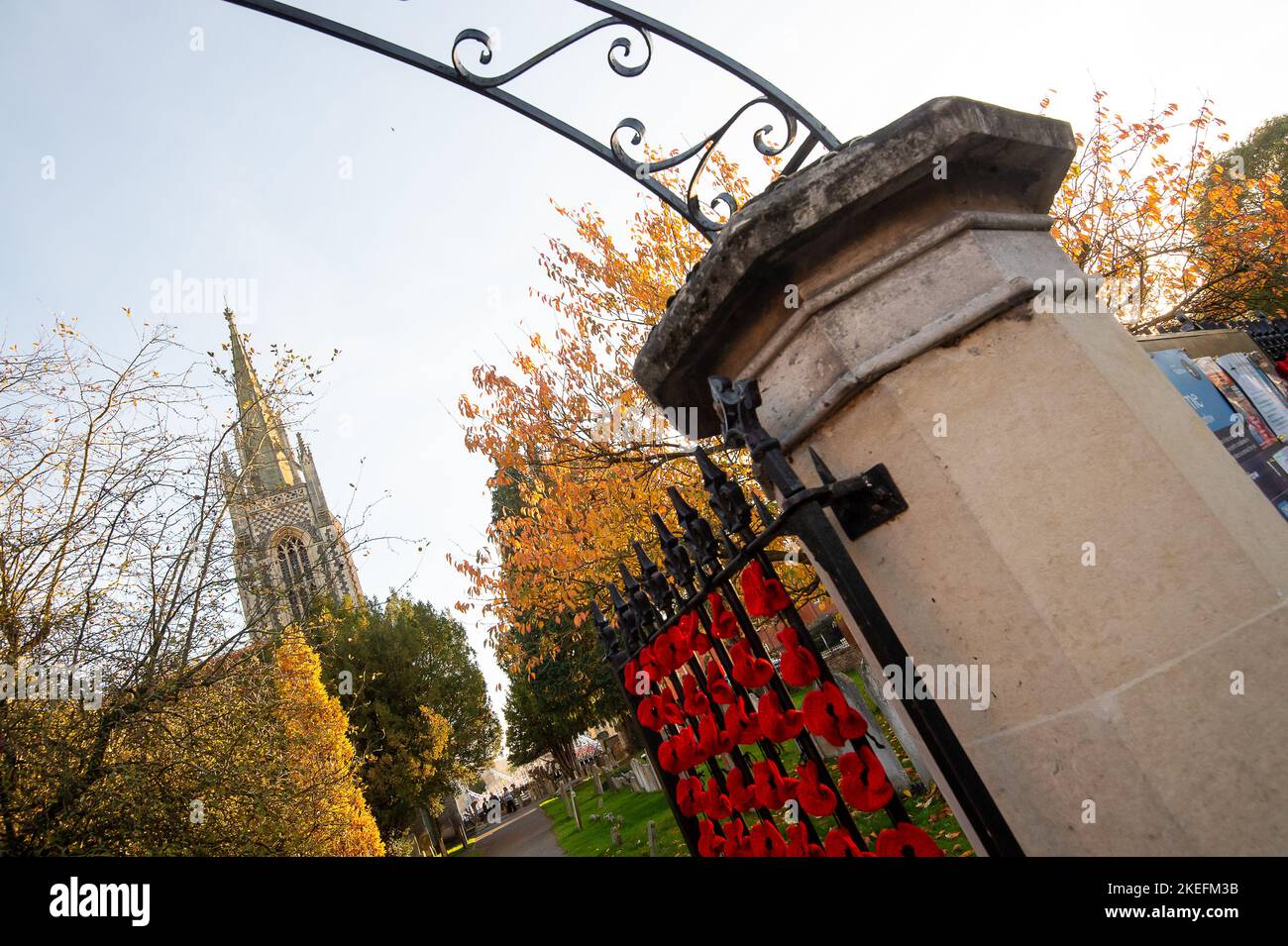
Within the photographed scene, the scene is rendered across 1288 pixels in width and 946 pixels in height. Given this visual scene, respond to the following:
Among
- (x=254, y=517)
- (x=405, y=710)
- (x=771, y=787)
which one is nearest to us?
(x=771, y=787)

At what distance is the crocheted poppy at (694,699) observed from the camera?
8.16 feet

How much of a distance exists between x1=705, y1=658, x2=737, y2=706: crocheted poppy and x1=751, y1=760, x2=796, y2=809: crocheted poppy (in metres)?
0.24

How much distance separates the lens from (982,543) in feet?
5.44

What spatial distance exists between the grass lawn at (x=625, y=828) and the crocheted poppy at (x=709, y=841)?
24.7 ft

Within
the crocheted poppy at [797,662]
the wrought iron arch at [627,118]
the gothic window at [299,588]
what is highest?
the gothic window at [299,588]

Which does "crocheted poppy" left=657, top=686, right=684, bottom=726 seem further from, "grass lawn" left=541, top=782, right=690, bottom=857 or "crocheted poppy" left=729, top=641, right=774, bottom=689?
"grass lawn" left=541, top=782, right=690, bottom=857

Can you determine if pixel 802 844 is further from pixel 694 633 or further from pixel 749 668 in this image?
pixel 694 633

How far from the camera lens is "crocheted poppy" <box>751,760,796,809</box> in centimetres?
213

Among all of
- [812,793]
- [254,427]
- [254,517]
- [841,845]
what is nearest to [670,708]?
[812,793]

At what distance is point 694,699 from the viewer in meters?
2.54

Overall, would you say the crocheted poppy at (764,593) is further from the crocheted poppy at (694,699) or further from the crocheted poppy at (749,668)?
the crocheted poppy at (694,699)

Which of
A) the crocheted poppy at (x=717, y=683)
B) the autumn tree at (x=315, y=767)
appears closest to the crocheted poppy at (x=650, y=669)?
the crocheted poppy at (x=717, y=683)

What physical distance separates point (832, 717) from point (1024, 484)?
2.49 ft
